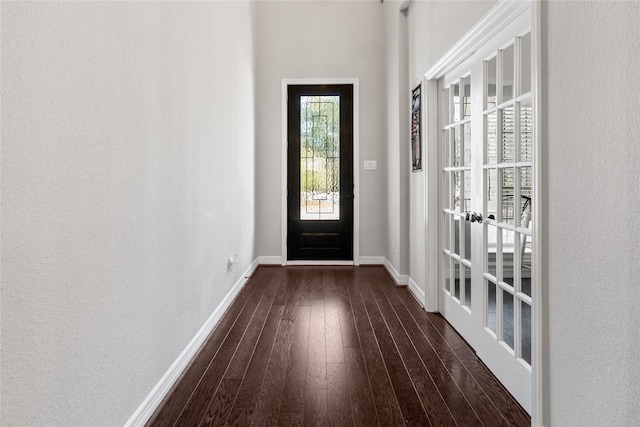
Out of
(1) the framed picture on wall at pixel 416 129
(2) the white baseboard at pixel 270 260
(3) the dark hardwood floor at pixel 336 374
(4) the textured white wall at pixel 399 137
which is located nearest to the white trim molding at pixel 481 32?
(1) the framed picture on wall at pixel 416 129

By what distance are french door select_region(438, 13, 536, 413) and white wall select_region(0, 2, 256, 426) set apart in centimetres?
158

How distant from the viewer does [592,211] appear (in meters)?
1.25

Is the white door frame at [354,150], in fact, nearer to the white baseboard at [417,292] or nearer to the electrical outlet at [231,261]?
the white baseboard at [417,292]

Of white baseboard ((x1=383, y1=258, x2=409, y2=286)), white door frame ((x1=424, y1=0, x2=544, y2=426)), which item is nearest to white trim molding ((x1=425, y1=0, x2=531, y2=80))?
white door frame ((x1=424, y1=0, x2=544, y2=426))

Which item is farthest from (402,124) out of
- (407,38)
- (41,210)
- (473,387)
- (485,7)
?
(41,210)

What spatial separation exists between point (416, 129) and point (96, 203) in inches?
106

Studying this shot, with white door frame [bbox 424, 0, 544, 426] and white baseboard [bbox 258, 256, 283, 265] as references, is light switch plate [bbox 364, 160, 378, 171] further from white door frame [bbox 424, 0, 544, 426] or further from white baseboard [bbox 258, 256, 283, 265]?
white door frame [bbox 424, 0, 544, 426]

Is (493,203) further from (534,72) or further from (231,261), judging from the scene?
(231,261)

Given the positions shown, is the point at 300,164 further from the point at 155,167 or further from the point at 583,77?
the point at 583,77

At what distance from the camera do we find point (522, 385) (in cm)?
178

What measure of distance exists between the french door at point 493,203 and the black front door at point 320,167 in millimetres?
2106

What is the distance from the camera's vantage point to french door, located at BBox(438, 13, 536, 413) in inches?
70.9

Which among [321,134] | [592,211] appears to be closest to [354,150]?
[321,134]

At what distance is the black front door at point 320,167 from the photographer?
4.93 metres
